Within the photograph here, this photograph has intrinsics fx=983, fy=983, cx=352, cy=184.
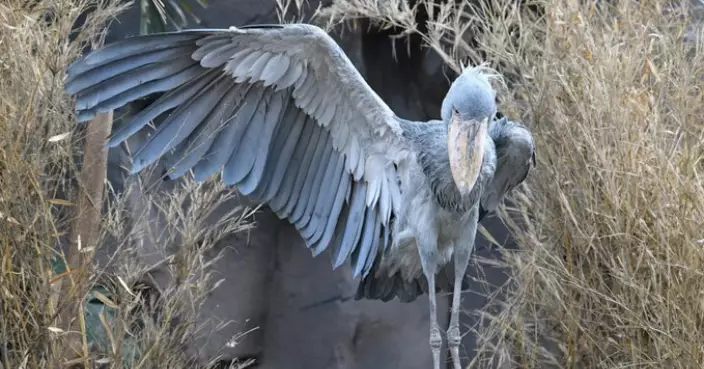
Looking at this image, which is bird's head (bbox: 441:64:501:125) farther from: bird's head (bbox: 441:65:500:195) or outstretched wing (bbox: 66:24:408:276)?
outstretched wing (bbox: 66:24:408:276)

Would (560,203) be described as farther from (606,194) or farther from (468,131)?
(468,131)

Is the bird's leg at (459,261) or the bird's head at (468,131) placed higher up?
the bird's head at (468,131)

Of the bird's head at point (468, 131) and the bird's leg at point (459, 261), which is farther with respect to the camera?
the bird's leg at point (459, 261)

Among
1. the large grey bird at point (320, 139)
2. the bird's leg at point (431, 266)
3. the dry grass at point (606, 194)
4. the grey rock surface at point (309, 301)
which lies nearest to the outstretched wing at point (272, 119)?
the large grey bird at point (320, 139)

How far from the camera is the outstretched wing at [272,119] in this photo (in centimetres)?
212

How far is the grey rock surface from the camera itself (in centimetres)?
349

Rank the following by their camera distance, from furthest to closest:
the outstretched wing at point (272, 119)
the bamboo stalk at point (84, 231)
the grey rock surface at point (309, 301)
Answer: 1. the grey rock surface at point (309, 301)
2. the bamboo stalk at point (84, 231)
3. the outstretched wing at point (272, 119)

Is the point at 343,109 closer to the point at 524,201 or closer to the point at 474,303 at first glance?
the point at 524,201

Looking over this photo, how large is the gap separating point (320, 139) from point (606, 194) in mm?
700

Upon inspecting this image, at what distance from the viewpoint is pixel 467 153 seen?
2131 mm

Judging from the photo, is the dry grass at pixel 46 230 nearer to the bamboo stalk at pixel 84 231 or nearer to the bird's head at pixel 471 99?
the bamboo stalk at pixel 84 231

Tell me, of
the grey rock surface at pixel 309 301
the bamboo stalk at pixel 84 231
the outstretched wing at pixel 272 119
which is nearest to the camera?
the outstretched wing at pixel 272 119

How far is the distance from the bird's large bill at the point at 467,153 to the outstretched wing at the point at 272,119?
210 mm

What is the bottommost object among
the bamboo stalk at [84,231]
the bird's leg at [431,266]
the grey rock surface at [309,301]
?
the grey rock surface at [309,301]
